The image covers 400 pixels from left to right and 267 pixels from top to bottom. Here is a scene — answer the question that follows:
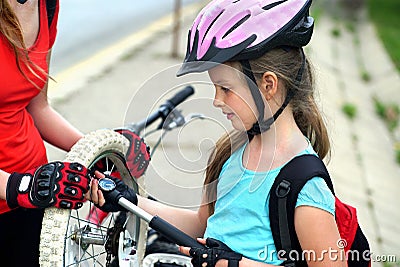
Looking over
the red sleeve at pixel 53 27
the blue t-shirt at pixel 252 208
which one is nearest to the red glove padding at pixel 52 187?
the blue t-shirt at pixel 252 208

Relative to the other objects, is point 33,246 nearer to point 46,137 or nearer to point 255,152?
point 46,137

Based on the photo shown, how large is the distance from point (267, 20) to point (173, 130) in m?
1.04

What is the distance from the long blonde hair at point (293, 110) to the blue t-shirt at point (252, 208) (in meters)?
0.13

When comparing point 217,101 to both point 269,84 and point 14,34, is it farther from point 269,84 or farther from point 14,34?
point 14,34

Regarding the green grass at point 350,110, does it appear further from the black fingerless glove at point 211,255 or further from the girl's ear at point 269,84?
the black fingerless glove at point 211,255

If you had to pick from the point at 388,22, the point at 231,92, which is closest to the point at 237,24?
the point at 231,92

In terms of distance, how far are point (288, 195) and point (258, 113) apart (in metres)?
0.31

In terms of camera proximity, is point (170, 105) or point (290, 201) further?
point (170, 105)

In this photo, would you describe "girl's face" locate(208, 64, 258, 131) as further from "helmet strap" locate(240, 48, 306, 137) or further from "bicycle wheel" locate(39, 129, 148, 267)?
"bicycle wheel" locate(39, 129, 148, 267)

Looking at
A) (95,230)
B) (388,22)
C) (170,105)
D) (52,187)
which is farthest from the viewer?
(388,22)

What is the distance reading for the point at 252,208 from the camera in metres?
2.48

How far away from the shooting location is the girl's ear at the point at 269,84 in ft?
8.09

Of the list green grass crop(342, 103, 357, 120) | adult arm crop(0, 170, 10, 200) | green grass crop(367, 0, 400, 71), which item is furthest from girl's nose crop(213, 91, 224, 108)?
green grass crop(367, 0, 400, 71)

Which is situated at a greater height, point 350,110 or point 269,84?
point 350,110
